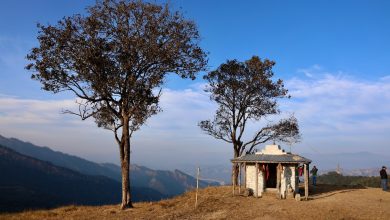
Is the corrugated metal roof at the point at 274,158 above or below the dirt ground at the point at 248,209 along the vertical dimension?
above

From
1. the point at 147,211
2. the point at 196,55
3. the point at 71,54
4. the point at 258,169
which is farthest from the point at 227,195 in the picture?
the point at 71,54

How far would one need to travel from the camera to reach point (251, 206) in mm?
27984

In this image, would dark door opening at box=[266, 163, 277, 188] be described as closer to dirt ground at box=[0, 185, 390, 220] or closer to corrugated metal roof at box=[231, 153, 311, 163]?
corrugated metal roof at box=[231, 153, 311, 163]

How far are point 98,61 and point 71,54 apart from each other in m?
2.11

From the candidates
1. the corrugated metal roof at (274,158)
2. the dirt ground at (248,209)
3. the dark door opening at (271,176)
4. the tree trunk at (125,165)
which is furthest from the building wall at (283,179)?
the tree trunk at (125,165)

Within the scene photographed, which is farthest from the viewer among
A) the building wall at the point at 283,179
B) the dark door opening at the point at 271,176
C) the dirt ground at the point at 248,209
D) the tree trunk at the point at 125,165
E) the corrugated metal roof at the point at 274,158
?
the dark door opening at the point at 271,176

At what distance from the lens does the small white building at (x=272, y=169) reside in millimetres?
32906

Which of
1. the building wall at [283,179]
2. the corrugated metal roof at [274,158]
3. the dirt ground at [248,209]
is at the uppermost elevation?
the corrugated metal roof at [274,158]

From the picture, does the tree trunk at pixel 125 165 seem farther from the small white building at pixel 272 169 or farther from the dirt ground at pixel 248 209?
the small white building at pixel 272 169

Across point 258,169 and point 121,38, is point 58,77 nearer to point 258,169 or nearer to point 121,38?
point 121,38

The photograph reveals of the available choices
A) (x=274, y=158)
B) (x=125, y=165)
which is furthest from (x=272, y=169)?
(x=125, y=165)

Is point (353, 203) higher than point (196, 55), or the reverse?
point (196, 55)

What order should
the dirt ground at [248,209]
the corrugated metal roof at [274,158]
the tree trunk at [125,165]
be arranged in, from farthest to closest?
1. the corrugated metal roof at [274,158]
2. the tree trunk at [125,165]
3. the dirt ground at [248,209]

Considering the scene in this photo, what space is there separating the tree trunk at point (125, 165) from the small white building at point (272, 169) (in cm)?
979
